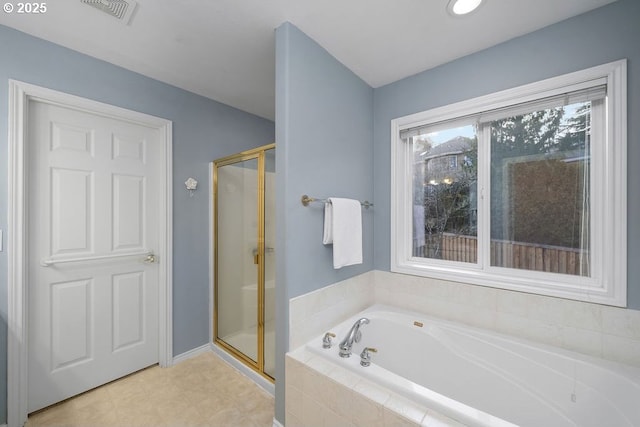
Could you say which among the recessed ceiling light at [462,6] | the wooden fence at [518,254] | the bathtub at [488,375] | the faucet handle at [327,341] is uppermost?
the recessed ceiling light at [462,6]

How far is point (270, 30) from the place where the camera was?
154 cm

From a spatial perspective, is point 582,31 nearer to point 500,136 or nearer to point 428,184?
point 500,136

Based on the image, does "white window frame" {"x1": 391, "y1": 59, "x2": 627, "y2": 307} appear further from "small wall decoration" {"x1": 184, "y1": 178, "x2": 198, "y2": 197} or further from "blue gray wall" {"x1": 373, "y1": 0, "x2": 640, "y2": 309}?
"small wall decoration" {"x1": 184, "y1": 178, "x2": 198, "y2": 197}

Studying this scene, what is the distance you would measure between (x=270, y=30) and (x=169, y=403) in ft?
8.04

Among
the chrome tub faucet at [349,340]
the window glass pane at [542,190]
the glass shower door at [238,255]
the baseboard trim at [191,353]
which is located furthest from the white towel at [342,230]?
the baseboard trim at [191,353]

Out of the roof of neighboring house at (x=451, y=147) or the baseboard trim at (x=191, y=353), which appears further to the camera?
the baseboard trim at (x=191, y=353)

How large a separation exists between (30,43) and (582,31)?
3123 millimetres

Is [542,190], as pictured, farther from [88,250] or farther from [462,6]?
[88,250]

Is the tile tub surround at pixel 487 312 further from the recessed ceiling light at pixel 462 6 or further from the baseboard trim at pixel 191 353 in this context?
the recessed ceiling light at pixel 462 6

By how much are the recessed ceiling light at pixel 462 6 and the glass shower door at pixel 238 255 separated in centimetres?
152

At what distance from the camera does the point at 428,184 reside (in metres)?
2.07

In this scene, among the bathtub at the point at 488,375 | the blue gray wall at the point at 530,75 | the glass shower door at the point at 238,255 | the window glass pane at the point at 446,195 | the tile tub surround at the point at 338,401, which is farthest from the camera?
the glass shower door at the point at 238,255

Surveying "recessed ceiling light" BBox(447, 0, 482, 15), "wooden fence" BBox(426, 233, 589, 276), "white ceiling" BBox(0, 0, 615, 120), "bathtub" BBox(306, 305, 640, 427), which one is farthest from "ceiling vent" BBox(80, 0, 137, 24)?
"wooden fence" BBox(426, 233, 589, 276)

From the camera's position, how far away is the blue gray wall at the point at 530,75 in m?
1.30
